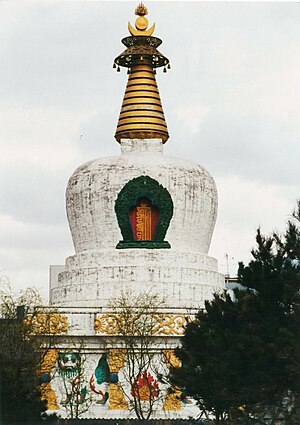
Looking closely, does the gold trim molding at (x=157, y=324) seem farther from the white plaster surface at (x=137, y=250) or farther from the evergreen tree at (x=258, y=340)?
the evergreen tree at (x=258, y=340)

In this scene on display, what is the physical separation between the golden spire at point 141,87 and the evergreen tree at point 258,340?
15.9 metres

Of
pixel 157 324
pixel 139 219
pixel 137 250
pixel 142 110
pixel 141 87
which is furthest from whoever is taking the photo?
pixel 141 87

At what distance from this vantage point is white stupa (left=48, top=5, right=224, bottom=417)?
34.4 metres

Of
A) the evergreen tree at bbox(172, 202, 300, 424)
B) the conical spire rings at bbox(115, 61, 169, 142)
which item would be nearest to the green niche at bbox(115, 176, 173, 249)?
the conical spire rings at bbox(115, 61, 169, 142)

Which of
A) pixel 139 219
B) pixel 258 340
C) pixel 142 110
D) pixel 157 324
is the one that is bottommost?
pixel 258 340

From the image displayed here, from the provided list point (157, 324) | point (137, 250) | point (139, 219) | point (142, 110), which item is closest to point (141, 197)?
point (139, 219)

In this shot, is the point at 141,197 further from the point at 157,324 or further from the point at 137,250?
the point at 157,324

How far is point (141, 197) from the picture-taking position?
3556 cm

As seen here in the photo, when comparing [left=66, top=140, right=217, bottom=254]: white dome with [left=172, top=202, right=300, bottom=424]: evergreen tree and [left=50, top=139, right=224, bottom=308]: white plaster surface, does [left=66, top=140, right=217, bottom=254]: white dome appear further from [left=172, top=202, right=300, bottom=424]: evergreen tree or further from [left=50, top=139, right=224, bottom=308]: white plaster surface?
[left=172, top=202, right=300, bottom=424]: evergreen tree

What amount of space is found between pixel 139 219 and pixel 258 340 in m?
15.9

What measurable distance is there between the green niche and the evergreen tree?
1324cm

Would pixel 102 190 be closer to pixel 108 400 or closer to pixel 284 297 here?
pixel 108 400

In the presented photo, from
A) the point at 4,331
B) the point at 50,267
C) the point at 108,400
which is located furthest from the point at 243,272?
the point at 50,267

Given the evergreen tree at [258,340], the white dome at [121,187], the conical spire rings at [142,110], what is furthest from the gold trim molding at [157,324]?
the evergreen tree at [258,340]
